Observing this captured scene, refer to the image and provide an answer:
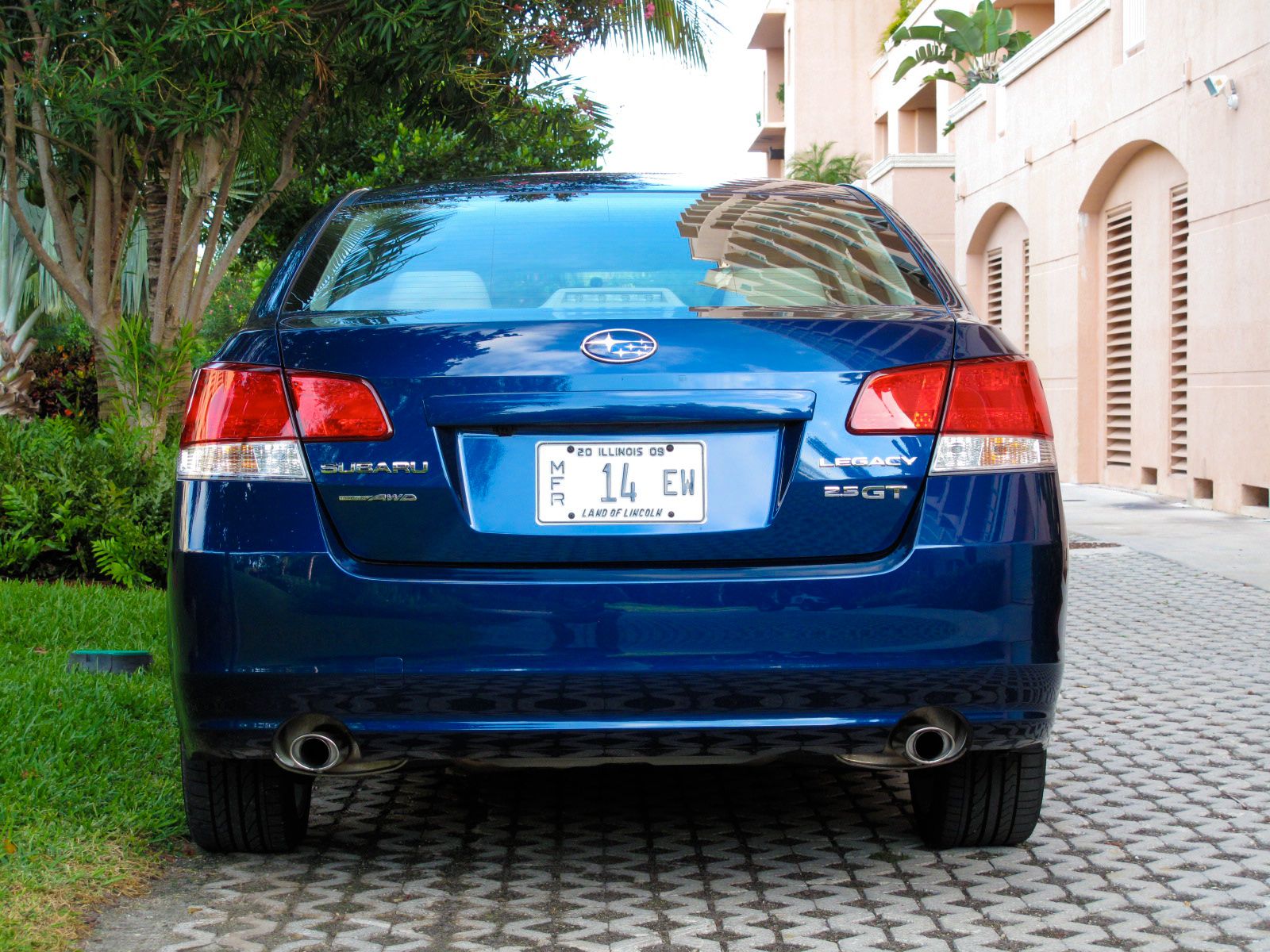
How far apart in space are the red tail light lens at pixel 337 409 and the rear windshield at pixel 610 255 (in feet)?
1.09

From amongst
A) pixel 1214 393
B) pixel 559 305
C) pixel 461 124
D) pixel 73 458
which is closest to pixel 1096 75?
pixel 1214 393

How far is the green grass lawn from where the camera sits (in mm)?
3291

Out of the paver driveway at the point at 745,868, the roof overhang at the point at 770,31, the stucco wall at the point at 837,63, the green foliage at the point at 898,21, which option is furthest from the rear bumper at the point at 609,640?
the roof overhang at the point at 770,31

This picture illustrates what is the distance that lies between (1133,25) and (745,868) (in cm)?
1437

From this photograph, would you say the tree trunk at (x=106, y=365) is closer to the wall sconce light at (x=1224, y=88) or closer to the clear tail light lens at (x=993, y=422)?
the clear tail light lens at (x=993, y=422)

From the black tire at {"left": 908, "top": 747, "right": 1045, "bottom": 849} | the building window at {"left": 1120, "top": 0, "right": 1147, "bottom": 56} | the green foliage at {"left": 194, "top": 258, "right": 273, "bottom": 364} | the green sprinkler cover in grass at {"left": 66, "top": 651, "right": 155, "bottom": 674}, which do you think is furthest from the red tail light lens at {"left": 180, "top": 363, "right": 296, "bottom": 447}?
the green foliage at {"left": 194, "top": 258, "right": 273, "bottom": 364}

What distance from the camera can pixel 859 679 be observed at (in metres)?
3.04

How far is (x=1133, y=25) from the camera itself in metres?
16.0

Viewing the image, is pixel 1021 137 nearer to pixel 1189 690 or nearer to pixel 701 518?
pixel 1189 690

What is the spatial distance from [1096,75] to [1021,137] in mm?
3141

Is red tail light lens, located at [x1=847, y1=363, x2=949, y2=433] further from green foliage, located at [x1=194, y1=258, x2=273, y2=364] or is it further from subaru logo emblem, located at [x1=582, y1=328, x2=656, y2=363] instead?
green foliage, located at [x1=194, y1=258, x2=273, y2=364]

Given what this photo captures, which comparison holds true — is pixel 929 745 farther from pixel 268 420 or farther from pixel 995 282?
pixel 995 282

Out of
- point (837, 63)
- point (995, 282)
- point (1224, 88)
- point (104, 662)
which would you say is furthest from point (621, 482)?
point (837, 63)

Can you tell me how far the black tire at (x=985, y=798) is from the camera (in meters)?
3.58
